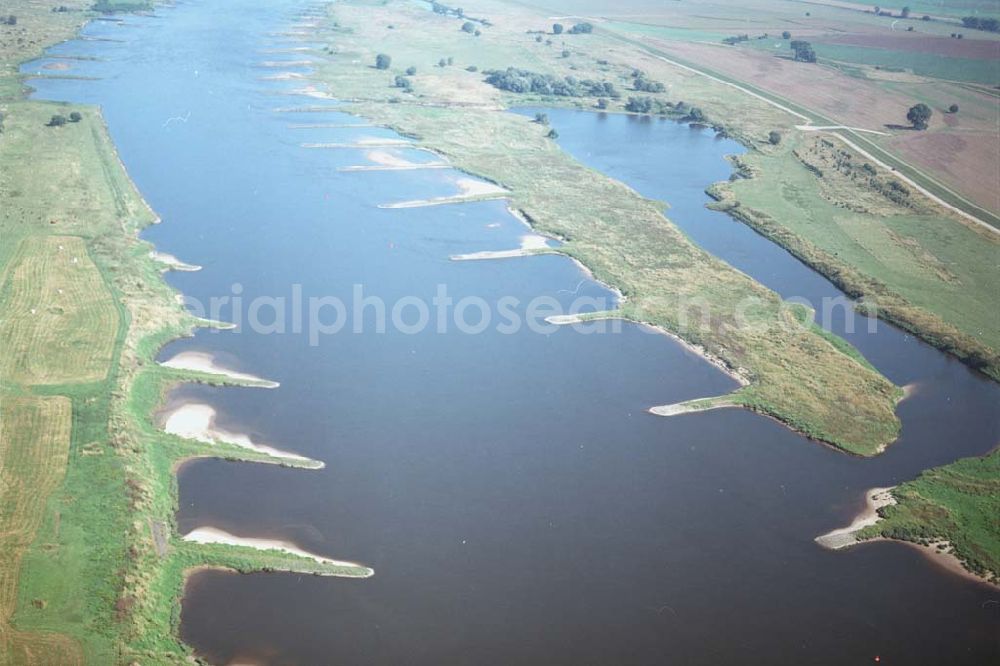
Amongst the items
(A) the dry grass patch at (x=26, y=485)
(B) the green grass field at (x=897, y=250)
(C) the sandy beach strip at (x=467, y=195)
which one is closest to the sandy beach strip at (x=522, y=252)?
(C) the sandy beach strip at (x=467, y=195)

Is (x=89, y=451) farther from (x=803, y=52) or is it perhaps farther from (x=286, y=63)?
(x=803, y=52)

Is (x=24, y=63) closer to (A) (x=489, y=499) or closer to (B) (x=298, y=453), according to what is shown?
(B) (x=298, y=453)

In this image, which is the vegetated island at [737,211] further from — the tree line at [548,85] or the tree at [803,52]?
the tree at [803,52]

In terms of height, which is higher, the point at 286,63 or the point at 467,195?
the point at 286,63

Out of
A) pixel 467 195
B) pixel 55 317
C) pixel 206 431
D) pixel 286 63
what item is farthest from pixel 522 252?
pixel 286 63

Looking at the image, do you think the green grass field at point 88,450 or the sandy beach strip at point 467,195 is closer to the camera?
the green grass field at point 88,450
